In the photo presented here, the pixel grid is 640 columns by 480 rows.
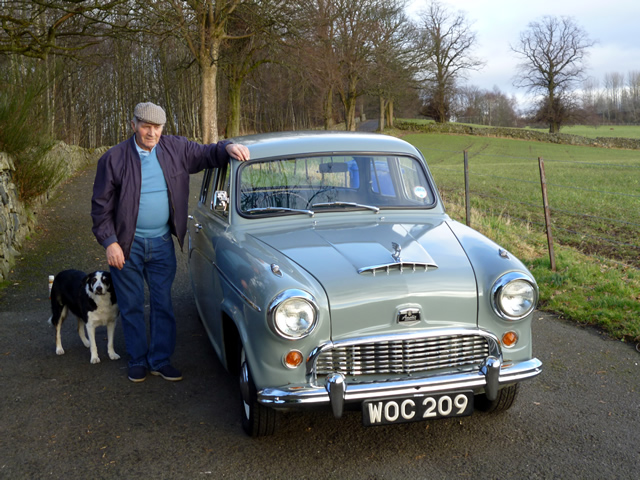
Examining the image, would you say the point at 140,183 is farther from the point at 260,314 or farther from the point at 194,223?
the point at 260,314

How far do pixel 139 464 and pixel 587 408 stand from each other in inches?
114

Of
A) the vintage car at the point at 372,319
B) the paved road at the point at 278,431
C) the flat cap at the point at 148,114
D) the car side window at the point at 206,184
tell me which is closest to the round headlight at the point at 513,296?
the vintage car at the point at 372,319

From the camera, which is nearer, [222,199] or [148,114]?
[148,114]

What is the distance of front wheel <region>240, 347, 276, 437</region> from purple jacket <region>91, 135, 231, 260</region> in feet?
4.47

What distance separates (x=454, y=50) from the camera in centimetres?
6319

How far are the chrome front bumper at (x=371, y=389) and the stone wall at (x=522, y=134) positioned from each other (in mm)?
58564

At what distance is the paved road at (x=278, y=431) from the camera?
11.3ft

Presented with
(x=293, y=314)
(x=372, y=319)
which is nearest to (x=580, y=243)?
(x=372, y=319)

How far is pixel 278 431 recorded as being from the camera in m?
3.81

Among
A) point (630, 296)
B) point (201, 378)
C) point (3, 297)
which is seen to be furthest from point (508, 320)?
point (3, 297)

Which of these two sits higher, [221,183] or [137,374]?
[221,183]

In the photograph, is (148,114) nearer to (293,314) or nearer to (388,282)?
(293,314)

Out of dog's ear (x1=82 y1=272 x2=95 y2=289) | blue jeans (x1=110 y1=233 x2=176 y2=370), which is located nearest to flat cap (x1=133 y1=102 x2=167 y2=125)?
blue jeans (x1=110 y1=233 x2=176 y2=370)

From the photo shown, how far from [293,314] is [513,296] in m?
1.27
